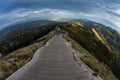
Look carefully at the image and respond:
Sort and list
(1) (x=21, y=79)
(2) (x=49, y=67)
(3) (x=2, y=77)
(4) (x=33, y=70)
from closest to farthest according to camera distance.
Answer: (1) (x=21, y=79) < (3) (x=2, y=77) < (4) (x=33, y=70) < (2) (x=49, y=67)

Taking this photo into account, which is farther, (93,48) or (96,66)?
(93,48)

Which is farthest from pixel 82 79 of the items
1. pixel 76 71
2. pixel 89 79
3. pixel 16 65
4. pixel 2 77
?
pixel 16 65

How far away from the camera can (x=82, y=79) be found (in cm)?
3069

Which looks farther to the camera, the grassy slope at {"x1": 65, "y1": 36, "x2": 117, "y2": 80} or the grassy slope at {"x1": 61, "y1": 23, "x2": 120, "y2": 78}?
the grassy slope at {"x1": 61, "y1": 23, "x2": 120, "y2": 78}

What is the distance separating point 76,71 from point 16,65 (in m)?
8.27

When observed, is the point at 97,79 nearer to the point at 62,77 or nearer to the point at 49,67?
the point at 62,77

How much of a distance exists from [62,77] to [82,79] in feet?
6.85

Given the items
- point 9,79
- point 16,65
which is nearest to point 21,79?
point 9,79

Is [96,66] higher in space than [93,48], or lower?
→ higher

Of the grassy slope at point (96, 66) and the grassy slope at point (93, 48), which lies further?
the grassy slope at point (93, 48)

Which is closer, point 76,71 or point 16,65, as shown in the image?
point 76,71

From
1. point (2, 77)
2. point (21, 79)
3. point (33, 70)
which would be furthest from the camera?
point (33, 70)

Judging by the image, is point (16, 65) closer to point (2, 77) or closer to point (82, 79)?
point (2, 77)

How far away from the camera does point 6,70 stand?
35.6 m
